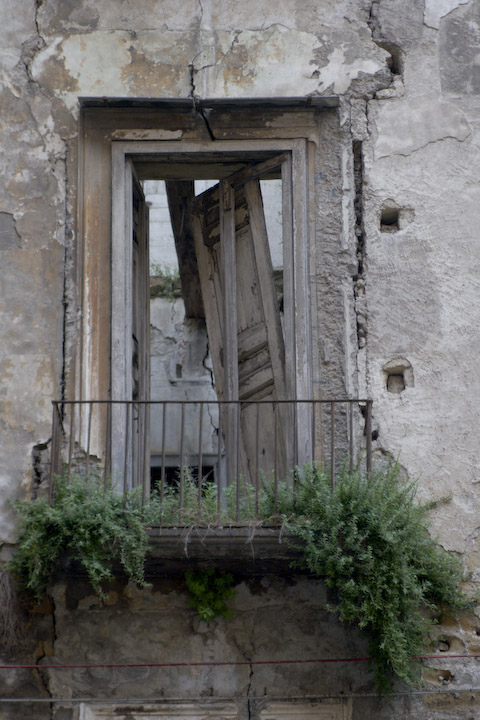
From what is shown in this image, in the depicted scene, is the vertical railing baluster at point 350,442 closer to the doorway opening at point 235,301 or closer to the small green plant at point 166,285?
the doorway opening at point 235,301

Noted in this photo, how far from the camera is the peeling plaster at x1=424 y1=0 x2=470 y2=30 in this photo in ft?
23.6

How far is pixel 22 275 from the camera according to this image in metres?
6.84

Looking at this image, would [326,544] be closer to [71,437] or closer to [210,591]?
[210,591]

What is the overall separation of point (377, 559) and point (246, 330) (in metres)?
1.96

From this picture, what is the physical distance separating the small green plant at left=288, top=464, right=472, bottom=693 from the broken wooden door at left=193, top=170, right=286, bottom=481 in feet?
3.01

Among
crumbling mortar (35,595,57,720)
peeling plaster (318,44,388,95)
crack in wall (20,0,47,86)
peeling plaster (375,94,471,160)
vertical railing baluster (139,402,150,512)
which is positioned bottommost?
crumbling mortar (35,595,57,720)

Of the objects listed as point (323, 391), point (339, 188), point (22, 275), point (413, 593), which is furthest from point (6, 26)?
point (413, 593)

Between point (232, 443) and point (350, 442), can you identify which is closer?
point (350, 442)

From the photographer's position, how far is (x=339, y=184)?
6.98 metres

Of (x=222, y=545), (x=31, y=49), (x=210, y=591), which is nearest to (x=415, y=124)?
(x=31, y=49)

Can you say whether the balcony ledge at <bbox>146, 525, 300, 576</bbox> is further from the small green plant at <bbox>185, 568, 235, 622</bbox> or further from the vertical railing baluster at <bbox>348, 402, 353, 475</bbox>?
the vertical railing baluster at <bbox>348, 402, 353, 475</bbox>

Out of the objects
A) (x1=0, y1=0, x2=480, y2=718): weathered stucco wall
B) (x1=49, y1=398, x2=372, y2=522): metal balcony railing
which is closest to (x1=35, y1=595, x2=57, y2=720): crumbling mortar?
(x1=0, y1=0, x2=480, y2=718): weathered stucco wall

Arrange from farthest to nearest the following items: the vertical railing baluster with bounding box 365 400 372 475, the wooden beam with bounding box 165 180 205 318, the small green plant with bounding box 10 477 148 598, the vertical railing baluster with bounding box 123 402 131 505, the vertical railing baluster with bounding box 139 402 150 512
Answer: the wooden beam with bounding box 165 180 205 318 → the vertical railing baluster with bounding box 139 402 150 512 → the vertical railing baluster with bounding box 365 400 372 475 → the vertical railing baluster with bounding box 123 402 131 505 → the small green plant with bounding box 10 477 148 598

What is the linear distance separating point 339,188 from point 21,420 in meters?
2.29
